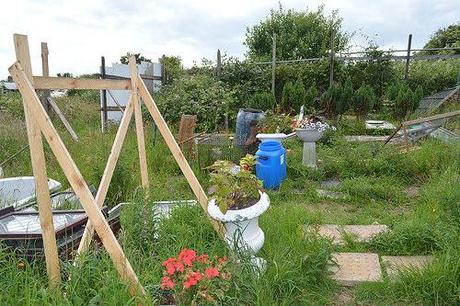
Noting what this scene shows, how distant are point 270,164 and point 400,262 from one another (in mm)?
2328

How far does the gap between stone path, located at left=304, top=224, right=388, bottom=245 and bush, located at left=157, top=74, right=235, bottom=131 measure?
236 inches

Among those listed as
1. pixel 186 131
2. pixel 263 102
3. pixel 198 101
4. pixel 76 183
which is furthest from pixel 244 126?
pixel 198 101

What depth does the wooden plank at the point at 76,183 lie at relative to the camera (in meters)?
2.00

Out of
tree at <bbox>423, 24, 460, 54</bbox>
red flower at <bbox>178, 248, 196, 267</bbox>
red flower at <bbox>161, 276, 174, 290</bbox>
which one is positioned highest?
tree at <bbox>423, 24, 460, 54</bbox>

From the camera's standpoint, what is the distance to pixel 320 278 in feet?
8.74

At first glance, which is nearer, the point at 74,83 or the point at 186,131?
the point at 74,83

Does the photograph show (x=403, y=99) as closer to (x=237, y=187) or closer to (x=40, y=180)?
(x=237, y=187)

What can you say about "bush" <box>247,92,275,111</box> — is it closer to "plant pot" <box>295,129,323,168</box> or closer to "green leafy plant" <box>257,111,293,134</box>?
"green leafy plant" <box>257,111,293,134</box>

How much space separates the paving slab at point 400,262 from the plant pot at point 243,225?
1.00 meters

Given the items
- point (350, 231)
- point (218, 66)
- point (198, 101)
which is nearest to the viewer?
point (350, 231)

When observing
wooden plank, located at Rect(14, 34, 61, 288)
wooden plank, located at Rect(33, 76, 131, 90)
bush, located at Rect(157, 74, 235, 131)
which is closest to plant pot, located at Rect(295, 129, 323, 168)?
wooden plank, located at Rect(33, 76, 131, 90)

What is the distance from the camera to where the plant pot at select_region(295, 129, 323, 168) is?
5782 millimetres

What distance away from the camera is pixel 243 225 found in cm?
266

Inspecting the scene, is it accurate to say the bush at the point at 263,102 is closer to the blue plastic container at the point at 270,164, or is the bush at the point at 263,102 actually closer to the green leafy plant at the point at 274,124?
the green leafy plant at the point at 274,124
